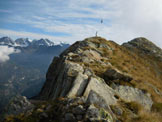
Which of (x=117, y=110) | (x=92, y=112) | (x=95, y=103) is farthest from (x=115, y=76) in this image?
(x=92, y=112)

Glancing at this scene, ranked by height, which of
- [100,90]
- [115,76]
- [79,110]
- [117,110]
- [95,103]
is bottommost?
[117,110]

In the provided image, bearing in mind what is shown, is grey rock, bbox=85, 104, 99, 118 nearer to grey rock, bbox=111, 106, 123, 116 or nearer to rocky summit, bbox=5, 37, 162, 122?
rocky summit, bbox=5, 37, 162, 122

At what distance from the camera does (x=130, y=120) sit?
11.6 meters

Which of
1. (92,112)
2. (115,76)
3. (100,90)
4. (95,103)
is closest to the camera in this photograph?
(92,112)

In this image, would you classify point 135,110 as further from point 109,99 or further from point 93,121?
point 93,121

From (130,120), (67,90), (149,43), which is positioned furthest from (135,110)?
(149,43)

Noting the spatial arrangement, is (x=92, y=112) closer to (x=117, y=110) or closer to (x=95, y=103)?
(x=95, y=103)

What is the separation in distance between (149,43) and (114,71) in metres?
51.0

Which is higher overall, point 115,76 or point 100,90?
point 115,76

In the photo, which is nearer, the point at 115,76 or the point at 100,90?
the point at 100,90

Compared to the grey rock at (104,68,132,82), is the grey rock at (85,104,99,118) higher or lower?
lower

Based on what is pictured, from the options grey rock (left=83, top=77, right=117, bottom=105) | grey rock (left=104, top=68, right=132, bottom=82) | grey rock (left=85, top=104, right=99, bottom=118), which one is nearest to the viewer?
grey rock (left=85, top=104, right=99, bottom=118)

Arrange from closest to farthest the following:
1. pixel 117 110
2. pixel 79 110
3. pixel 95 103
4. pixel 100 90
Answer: pixel 79 110, pixel 95 103, pixel 117 110, pixel 100 90

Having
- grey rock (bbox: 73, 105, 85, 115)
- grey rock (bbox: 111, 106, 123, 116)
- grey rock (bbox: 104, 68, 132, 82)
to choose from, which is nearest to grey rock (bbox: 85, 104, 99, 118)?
grey rock (bbox: 73, 105, 85, 115)
